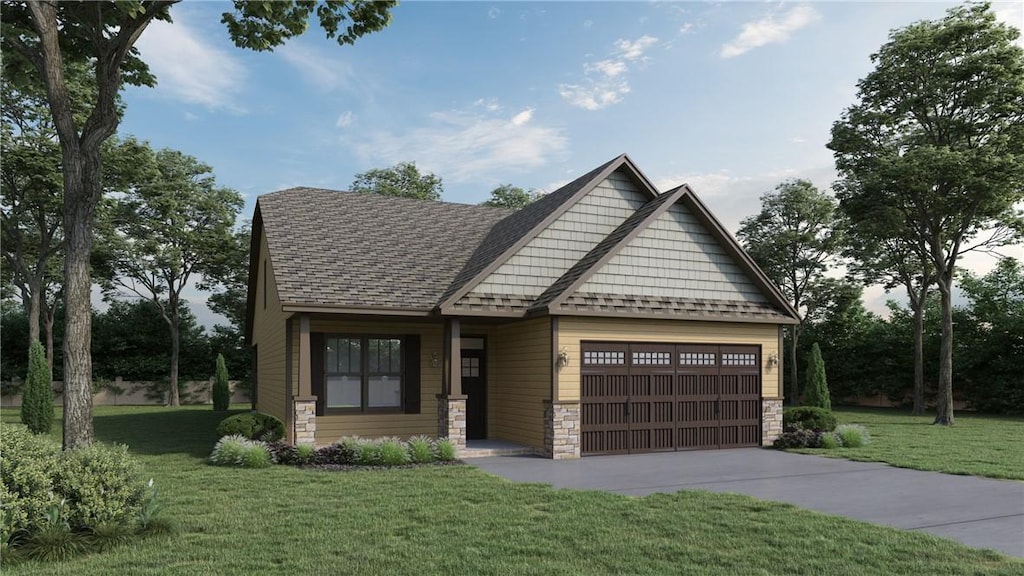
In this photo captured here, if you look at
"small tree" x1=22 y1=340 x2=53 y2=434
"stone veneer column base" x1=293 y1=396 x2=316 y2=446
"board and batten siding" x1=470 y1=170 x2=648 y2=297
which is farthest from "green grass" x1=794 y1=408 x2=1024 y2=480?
"small tree" x1=22 y1=340 x2=53 y2=434

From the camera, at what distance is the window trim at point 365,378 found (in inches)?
589

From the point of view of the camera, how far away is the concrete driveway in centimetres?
791

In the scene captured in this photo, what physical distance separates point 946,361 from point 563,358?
49.7 feet

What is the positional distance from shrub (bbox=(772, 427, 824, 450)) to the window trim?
26.6ft

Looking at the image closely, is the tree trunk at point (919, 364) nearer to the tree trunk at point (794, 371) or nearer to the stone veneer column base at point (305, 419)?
the tree trunk at point (794, 371)

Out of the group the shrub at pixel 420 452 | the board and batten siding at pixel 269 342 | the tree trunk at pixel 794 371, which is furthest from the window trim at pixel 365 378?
the tree trunk at pixel 794 371

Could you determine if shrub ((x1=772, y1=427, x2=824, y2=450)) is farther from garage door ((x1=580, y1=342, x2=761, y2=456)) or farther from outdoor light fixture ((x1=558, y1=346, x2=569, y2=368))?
outdoor light fixture ((x1=558, y1=346, x2=569, y2=368))

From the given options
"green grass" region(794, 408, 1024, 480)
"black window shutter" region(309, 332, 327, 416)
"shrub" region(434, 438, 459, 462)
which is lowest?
"green grass" region(794, 408, 1024, 480)

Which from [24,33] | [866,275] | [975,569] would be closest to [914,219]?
[866,275]

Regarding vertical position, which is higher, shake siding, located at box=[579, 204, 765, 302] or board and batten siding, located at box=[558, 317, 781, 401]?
shake siding, located at box=[579, 204, 765, 302]

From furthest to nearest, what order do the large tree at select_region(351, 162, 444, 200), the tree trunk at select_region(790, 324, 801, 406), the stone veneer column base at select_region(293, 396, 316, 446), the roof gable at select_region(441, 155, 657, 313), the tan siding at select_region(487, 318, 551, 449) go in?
the large tree at select_region(351, 162, 444, 200), the tree trunk at select_region(790, 324, 801, 406), the roof gable at select_region(441, 155, 657, 313), the tan siding at select_region(487, 318, 551, 449), the stone veneer column base at select_region(293, 396, 316, 446)

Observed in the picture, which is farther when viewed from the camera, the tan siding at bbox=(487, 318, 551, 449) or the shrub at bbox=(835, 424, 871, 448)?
the shrub at bbox=(835, 424, 871, 448)

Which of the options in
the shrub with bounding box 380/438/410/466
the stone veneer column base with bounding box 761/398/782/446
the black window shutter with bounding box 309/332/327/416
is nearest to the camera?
the shrub with bounding box 380/438/410/466

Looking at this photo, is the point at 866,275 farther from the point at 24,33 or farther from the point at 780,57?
the point at 24,33
